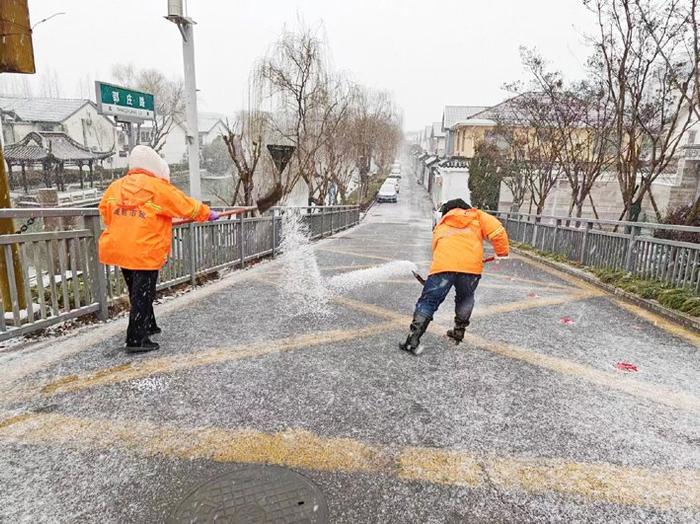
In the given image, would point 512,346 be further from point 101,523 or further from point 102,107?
point 102,107

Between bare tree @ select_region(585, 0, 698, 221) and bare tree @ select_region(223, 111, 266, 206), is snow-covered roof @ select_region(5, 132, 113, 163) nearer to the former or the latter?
bare tree @ select_region(223, 111, 266, 206)

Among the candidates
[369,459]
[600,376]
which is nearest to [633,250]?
[600,376]

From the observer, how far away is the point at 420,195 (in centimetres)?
5144

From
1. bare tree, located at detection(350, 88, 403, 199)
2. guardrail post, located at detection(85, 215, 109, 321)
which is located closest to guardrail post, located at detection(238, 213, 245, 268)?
guardrail post, located at detection(85, 215, 109, 321)

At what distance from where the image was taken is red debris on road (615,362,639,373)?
3393 mm

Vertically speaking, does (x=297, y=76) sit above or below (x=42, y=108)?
below

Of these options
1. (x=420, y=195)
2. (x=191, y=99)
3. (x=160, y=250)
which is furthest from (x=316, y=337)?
(x=420, y=195)

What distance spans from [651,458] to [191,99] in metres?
7.56

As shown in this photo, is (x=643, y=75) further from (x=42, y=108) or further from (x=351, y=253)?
→ (x=42, y=108)

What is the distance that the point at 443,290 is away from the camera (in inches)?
144

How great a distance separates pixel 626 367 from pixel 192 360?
3.51 meters

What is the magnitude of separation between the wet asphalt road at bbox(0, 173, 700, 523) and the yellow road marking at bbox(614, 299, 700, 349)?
4cm

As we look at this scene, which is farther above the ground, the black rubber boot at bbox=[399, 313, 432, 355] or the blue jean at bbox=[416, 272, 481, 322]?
the blue jean at bbox=[416, 272, 481, 322]

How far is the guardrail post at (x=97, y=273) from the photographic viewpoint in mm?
3787
